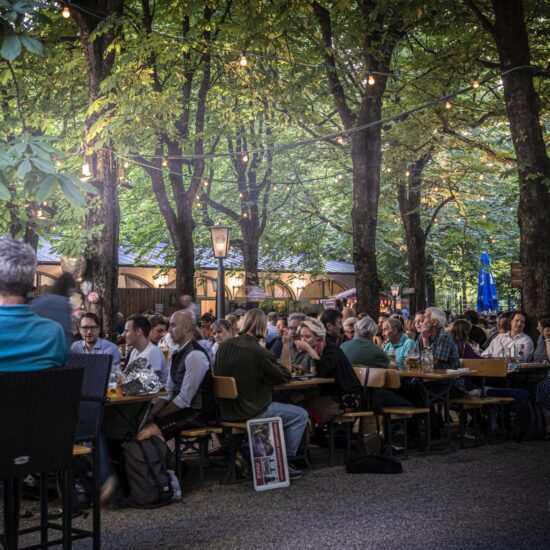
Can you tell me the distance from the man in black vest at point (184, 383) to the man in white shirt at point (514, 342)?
604 cm

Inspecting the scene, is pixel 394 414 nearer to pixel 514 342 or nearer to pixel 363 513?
pixel 363 513

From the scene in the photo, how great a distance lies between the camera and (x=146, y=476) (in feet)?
25.2

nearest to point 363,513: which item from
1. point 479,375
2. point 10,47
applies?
point 479,375

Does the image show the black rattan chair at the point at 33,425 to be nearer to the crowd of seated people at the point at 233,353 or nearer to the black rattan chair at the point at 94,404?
the crowd of seated people at the point at 233,353

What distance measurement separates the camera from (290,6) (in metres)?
17.0

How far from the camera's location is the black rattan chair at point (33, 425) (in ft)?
13.7

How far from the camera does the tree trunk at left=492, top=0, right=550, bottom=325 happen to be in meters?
13.6

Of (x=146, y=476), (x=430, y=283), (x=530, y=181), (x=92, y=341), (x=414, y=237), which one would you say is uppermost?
(x=414, y=237)

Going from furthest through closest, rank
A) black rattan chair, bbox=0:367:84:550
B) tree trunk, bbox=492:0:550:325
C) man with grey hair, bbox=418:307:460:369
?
tree trunk, bbox=492:0:550:325 → man with grey hair, bbox=418:307:460:369 → black rattan chair, bbox=0:367:84:550

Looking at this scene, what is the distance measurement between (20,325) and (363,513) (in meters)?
3.96

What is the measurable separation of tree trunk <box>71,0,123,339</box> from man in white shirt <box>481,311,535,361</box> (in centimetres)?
577

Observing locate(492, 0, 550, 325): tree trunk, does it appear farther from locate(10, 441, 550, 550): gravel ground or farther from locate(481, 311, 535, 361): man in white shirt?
locate(10, 441, 550, 550): gravel ground

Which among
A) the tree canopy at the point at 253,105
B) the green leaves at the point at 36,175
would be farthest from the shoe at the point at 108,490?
the green leaves at the point at 36,175

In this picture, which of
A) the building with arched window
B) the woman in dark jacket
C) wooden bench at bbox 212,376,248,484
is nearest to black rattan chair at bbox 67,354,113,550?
wooden bench at bbox 212,376,248,484
